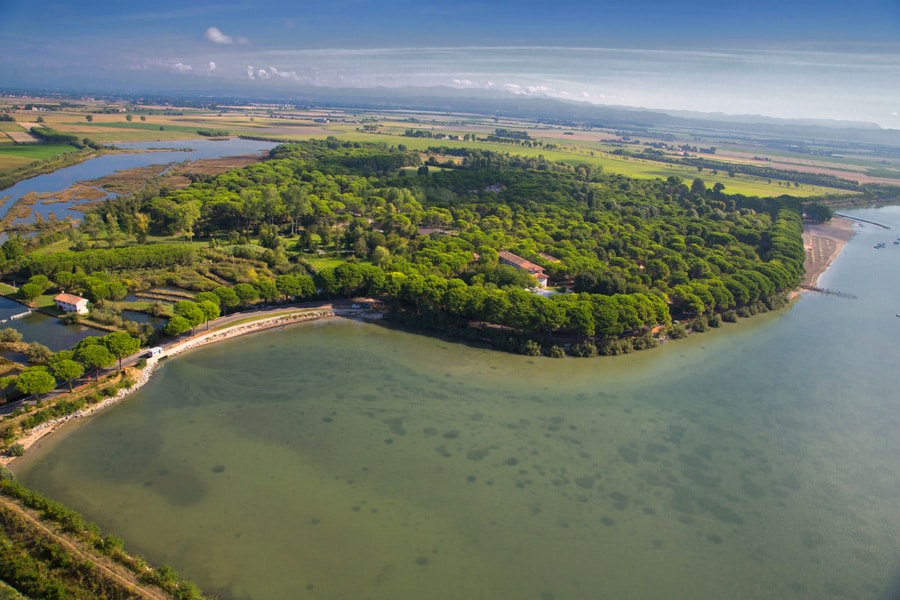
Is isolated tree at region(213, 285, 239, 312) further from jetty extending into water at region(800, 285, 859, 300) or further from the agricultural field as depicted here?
the agricultural field

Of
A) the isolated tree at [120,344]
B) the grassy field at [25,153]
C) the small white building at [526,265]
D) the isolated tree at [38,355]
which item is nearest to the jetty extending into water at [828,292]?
the small white building at [526,265]

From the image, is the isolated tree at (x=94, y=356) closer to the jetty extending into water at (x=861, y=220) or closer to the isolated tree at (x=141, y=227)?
the isolated tree at (x=141, y=227)

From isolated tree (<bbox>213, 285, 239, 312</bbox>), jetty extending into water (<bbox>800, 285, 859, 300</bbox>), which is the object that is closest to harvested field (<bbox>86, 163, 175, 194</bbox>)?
isolated tree (<bbox>213, 285, 239, 312</bbox>)

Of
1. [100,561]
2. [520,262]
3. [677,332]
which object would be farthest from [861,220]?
[100,561]

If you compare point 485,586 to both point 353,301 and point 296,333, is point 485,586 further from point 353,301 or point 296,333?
point 353,301

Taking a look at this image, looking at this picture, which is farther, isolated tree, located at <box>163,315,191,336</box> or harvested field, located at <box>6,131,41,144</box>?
harvested field, located at <box>6,131,41,144</box>
